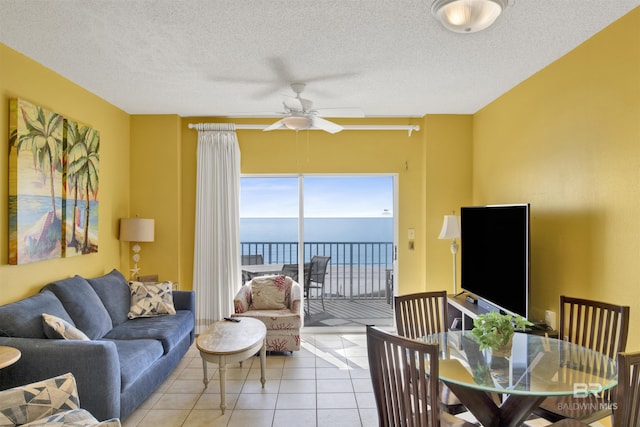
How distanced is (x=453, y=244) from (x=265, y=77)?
2.75 m

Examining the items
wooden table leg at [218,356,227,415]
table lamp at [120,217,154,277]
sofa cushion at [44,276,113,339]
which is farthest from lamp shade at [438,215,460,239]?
sofa cushion at [44,276,113,339]

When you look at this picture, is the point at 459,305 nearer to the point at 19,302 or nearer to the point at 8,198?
the point at 19,302

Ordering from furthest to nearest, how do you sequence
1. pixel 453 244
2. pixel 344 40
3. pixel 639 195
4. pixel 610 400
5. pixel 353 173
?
pixel 353 173 → pixel 453 244 → pixel 344 40 → pixel 639 195 → pixel 610 400

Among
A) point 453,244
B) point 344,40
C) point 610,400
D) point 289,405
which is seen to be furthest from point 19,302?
point 453,244

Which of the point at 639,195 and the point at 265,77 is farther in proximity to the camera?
the point at 265,77

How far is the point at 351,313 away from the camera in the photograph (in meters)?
5.49

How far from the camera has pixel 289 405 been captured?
316 cm

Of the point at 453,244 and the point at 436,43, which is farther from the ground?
the point at 436,43

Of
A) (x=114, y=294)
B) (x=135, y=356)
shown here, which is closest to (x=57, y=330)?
(x=135, y=356)

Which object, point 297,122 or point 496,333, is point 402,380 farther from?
point 297,122

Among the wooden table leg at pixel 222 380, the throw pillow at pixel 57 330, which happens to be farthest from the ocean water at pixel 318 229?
the throw pillow at pixel 57 330

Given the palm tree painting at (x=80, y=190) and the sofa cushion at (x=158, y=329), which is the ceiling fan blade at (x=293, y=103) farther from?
the sofa cushion at (x=158, y=329)

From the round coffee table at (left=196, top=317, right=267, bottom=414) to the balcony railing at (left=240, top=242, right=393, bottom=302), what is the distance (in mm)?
1465

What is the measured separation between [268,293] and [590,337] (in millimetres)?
3073
